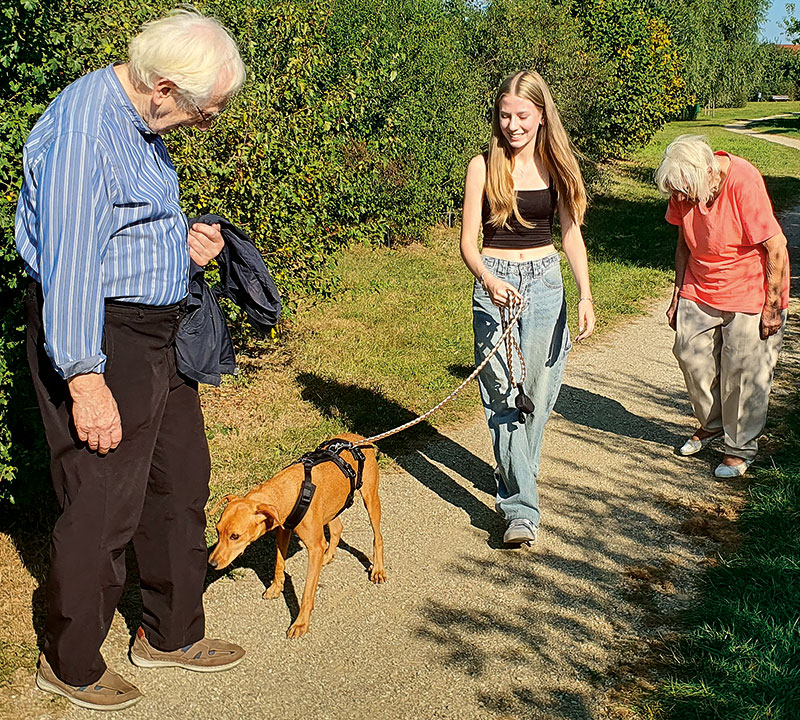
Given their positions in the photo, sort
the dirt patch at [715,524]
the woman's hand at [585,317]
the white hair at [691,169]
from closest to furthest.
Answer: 1. the woman's hand at [585,317]
2. the dirt patch at [715,524]
3. the white hair at [691,169]

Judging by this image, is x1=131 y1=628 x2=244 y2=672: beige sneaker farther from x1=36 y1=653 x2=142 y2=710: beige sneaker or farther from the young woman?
the young woman

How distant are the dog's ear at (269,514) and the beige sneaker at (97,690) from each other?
0.83 meters

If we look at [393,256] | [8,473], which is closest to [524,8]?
[393,256]

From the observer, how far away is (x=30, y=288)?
3.09 metres

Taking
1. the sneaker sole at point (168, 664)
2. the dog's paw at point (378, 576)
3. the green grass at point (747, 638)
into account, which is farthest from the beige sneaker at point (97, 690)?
the green grass at point (747, 638)

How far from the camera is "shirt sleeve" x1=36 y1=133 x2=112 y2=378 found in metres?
2.76

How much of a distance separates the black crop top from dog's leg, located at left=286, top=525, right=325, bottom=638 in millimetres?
1793

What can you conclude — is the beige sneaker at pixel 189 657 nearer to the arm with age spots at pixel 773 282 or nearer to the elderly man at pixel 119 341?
the elderly man at pixel 119 341

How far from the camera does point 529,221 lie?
4648 millimetres

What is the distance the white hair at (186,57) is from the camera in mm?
2824

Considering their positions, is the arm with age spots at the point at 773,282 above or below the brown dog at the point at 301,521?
above

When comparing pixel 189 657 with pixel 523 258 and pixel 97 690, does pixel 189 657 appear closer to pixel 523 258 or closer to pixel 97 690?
pixel 97 690

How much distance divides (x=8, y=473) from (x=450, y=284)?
786 cm

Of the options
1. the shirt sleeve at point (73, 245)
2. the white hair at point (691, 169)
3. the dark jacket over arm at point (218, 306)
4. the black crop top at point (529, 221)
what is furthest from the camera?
the white hair at point (691, 169)
